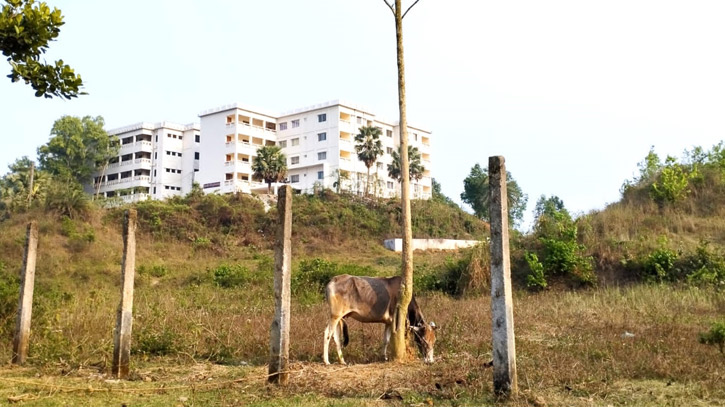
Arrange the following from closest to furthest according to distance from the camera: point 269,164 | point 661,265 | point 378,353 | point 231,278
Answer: point 378,353 < point 661,265 < point 231,278 < point 269,164

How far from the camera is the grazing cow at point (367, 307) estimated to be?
12.0m

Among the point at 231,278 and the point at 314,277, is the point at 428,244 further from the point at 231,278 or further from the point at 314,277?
the point at 314,277

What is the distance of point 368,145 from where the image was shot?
60.5 meters

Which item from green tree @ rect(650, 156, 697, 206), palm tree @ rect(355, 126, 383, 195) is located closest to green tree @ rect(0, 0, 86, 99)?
green tree @ rect(650, 156, 697, 206)

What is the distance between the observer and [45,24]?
6.95 m

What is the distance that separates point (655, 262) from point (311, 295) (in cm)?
1137

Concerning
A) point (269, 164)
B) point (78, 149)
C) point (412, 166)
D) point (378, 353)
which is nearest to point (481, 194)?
point (412, 166)

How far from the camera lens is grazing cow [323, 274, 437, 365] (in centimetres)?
1197

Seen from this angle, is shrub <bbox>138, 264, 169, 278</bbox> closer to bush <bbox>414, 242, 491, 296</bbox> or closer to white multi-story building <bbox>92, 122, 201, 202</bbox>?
bush <bbox>414, 242, 491, 296</bbox>

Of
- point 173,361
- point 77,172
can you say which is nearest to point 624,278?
point 173,361

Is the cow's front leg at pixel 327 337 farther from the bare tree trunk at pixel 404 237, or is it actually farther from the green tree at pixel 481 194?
the green tree at pixel 481 194

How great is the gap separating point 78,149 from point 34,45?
6710 centimetres

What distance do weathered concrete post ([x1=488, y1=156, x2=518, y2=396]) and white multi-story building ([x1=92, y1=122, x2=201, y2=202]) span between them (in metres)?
62.9

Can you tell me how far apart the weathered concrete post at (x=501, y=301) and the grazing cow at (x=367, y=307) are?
4297 millimetres
